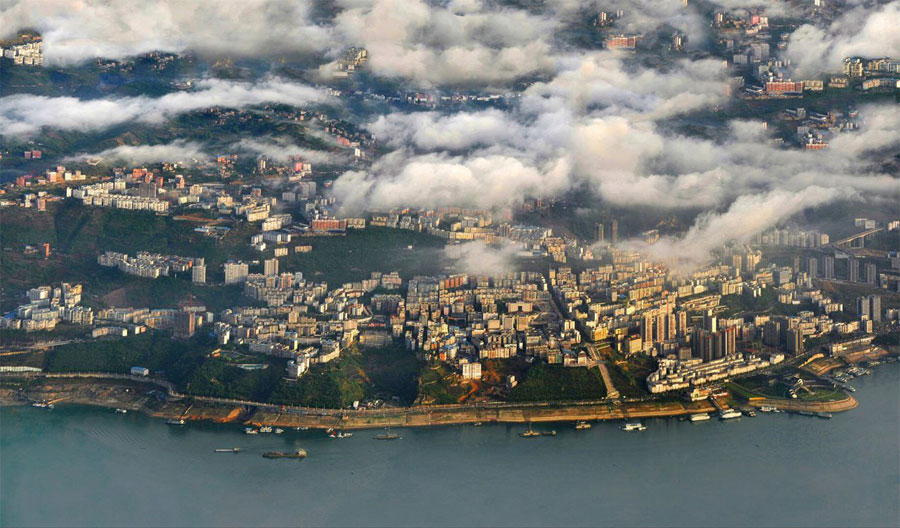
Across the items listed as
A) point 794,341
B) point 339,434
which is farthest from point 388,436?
point 794,341

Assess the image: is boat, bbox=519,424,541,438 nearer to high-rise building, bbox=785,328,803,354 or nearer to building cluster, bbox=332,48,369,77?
high-rise building, bbox=785,328,803,354

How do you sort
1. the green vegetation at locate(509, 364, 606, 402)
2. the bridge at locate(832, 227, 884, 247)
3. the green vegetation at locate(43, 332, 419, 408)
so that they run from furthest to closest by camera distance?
the bridge at locate(832, 227, 884, 247), the green vegetation at locate(509, 364, 606, 402), the green vegetation at locate(43, 332, 419, 408)

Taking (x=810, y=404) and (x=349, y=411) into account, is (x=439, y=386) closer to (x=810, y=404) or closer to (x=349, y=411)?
(x=349, y=411)

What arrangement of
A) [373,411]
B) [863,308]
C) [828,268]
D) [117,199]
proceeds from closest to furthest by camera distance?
[373,411]
[863,308]
[828,268]
[117,199]

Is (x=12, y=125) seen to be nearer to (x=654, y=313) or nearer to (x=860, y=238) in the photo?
(x=654, y=313)

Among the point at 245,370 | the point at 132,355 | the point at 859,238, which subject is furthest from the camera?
the point at 859,238

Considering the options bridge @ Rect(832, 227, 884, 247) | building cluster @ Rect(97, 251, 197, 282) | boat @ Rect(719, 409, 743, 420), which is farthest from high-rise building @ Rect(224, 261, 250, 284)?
bridge @ Rect(832, 227, 884, 247)

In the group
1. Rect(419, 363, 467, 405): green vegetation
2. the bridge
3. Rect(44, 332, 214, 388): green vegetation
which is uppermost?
the bridge
